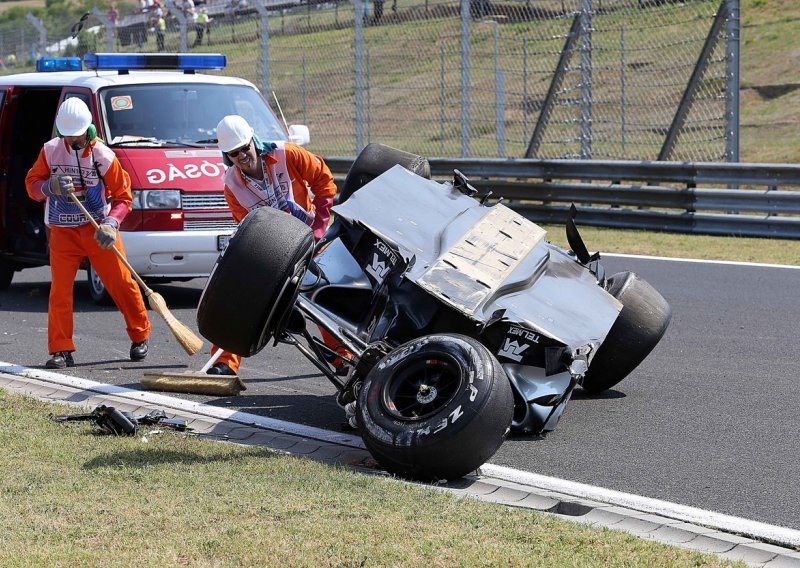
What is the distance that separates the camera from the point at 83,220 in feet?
28.7

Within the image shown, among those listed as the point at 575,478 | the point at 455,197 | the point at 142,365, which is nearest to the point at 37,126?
the point at 142,365

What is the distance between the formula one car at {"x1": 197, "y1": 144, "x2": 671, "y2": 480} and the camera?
5.65 m

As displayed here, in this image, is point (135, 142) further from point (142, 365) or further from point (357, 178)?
point (357, 178)

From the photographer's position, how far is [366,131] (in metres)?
20.1

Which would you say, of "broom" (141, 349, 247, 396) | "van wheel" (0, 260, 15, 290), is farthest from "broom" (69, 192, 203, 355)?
"van wheel" (0, 260, 15, 290)

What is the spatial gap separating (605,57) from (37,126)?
7605 mm

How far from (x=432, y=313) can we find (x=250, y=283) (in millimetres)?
950

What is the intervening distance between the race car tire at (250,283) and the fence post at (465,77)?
11.5 metres

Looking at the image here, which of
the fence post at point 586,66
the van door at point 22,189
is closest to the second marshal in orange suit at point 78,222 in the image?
the van door at point 22,189

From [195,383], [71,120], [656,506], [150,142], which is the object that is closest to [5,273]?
[150,142]

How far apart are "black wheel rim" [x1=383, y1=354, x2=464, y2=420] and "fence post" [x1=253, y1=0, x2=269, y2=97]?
14.8m

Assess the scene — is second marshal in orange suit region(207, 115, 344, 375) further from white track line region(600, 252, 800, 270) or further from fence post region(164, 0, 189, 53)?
fence post region(164, 0, 189, 53)

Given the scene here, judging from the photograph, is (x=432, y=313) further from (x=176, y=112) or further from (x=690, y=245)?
(x=690, y=245)

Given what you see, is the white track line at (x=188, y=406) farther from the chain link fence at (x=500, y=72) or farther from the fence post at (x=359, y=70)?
the fence post at (x=359, y=70)
